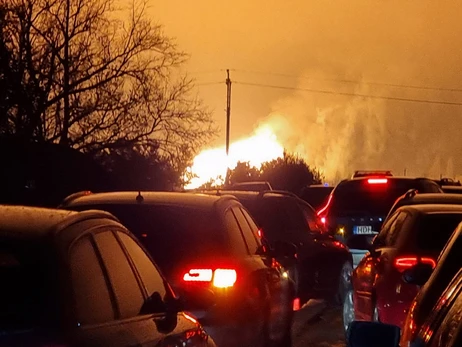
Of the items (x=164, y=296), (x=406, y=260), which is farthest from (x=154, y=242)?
(x=406, y=260)

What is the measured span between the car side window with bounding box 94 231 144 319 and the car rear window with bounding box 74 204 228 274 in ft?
8.76

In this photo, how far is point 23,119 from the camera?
A: 30.6 m

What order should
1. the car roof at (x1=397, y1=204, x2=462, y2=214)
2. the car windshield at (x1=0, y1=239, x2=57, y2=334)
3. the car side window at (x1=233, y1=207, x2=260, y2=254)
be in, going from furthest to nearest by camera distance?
1. the car roof at (x1=397, y1=204, x2=462, y2=214)
2. the car side window at (x1=233, y1=207, x2=260, y2=254)
3. the car windshield at (x1=0, y1=239, x2=57, y2=334)

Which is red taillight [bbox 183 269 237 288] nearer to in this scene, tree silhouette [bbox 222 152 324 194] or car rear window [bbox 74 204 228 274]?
car rear window [bbox 74 204 228 274]

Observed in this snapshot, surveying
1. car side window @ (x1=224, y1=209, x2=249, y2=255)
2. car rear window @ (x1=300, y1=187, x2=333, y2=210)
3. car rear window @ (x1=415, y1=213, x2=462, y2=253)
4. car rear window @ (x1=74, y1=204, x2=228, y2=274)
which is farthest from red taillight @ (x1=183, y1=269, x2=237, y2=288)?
car rear window @ (x1=300, y1=187, x2=333, y2=210)

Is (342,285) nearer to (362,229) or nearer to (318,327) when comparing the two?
(318,327)

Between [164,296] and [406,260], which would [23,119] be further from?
[164,296]

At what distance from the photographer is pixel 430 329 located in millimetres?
5250

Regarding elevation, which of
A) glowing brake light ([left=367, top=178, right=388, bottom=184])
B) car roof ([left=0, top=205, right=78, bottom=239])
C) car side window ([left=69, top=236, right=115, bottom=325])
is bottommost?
car side window ([left=69, top=236, right=115, bottom=325])

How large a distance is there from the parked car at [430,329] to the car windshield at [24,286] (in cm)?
125

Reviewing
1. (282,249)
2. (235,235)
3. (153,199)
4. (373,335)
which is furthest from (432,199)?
(373,335)

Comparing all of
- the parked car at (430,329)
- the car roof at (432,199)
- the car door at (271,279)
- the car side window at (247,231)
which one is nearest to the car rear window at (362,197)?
the car roof at (432,199)

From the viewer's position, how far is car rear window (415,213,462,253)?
36.3ft

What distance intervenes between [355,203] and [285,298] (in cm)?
827
